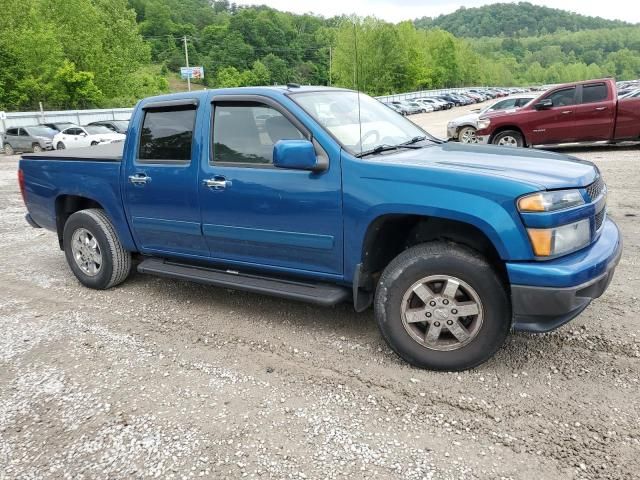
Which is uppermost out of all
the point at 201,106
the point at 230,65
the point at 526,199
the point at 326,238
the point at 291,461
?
the point at 230,65

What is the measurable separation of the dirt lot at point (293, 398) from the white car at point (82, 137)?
18958mm

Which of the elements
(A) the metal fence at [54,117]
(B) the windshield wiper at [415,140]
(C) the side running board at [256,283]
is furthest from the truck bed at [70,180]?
(A) the metal fence at [54,117]

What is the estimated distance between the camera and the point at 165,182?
14.2 ft

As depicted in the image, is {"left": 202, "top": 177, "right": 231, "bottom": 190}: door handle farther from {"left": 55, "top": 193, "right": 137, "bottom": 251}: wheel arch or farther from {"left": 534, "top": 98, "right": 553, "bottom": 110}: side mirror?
{"left": 534, "top": 98, "right": 553, "bottom": 110}: side mirror

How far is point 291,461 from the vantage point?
2.64 m

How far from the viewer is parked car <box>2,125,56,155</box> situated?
904 inches

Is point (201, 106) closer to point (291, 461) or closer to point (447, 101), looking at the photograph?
point (291, 461)

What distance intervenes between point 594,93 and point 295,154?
11.4 metres

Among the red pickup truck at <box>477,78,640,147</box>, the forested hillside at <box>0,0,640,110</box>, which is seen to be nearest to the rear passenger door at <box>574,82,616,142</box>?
the red pickup truck at <box>477,78,640,147</box>

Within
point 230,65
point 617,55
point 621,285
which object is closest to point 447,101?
point 230,65

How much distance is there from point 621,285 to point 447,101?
62464 mm

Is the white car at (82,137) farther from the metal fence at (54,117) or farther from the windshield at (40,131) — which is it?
the metal fence at (54,117)

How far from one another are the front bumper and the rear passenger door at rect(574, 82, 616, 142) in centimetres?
1057

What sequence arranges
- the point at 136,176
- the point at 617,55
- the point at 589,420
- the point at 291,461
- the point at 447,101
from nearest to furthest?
the point at 291,461, the point at 589,420, the point at 136,176, the point at 447,101, the point at 617,55
